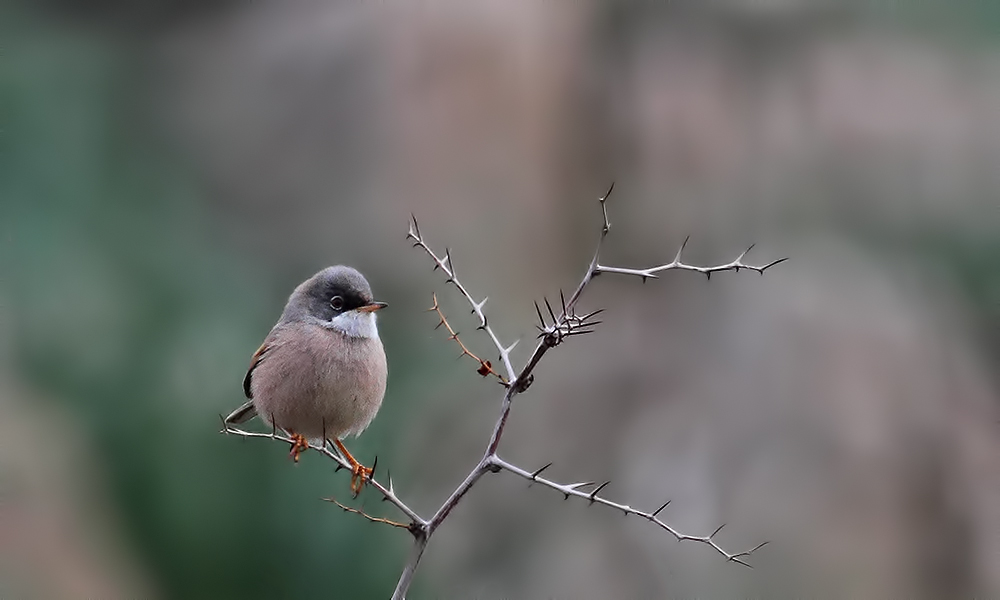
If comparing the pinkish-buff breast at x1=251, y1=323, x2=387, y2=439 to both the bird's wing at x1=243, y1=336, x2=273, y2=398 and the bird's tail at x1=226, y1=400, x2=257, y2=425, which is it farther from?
the bird's tail at x1=226, y1=400, x2=257, y2=425

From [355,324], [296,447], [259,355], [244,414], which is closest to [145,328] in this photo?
[244,414]

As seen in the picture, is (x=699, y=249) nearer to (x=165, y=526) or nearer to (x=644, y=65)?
(x=644, y=65)

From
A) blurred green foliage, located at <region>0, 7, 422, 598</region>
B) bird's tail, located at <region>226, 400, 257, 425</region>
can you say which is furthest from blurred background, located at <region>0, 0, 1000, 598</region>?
bird's tail, located at <region>226, 400, 257, 425</region>

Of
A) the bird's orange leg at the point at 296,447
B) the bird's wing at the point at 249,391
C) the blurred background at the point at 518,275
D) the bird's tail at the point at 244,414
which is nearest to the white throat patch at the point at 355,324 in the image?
the bird's wing at the point at 249,391

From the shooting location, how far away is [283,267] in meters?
7.34

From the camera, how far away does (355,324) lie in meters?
3.80

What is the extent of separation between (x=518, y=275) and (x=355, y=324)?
4.05m

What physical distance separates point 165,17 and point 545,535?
5.54 m

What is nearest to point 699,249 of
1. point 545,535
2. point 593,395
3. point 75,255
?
point 593,395

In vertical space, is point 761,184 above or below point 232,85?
below

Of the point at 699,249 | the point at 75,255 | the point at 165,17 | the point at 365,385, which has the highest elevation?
the point at 165,17

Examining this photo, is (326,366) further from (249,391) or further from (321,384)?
(249,391)

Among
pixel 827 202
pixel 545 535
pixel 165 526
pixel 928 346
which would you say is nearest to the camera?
pixel 165 526

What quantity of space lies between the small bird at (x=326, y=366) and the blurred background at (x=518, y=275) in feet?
5.99
